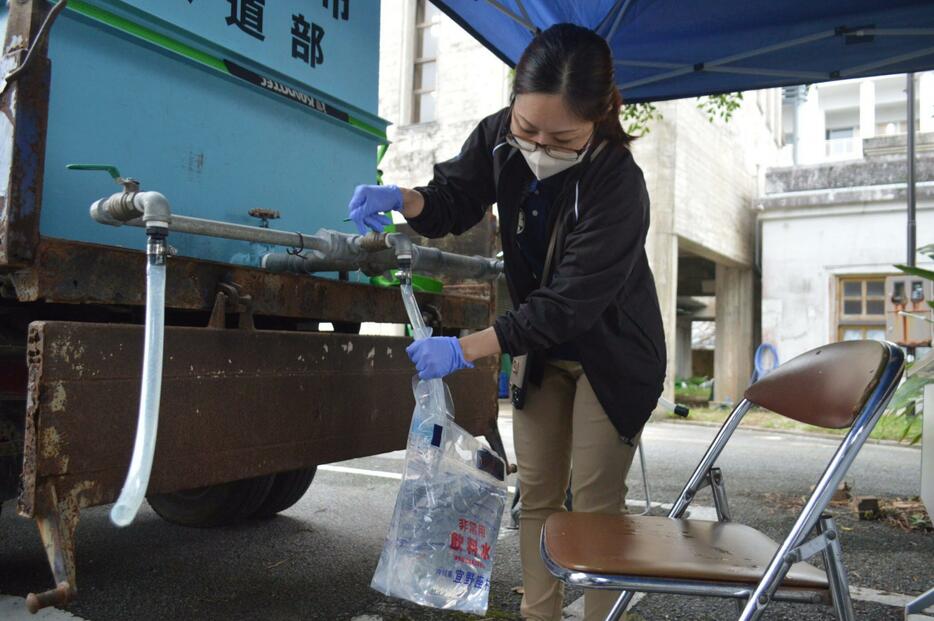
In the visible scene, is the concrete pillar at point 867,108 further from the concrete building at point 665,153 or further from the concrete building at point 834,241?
the concrete building at point 665,153

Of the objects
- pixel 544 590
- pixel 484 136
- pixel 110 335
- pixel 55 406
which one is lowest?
pixel 544 590

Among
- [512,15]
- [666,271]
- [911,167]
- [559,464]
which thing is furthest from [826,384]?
[666,271]

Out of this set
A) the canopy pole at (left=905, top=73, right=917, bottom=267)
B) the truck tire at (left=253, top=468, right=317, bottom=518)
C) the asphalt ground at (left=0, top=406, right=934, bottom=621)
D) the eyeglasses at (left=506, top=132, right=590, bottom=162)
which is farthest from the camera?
the canopy pole at (left=905, top=73, right=917, bottom=267)

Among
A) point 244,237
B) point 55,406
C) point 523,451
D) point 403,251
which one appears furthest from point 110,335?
point 523,451

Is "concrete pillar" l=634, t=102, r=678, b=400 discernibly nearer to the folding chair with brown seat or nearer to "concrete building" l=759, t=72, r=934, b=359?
"concrete building" l=759, t=72, r=934, b=359

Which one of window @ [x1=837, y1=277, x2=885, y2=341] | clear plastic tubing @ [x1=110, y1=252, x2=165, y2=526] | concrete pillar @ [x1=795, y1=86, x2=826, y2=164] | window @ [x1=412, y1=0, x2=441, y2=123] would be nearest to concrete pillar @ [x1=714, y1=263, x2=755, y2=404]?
window @ [x1=837, y1=277, x2=885, y2=341]

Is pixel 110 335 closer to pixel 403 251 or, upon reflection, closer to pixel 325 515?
pixel 403 251

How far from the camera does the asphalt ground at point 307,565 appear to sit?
2.44m

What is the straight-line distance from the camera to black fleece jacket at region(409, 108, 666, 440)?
5.54ft

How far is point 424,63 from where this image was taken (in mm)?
12461

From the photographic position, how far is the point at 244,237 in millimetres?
1803

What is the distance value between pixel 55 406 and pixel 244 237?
1.85ft

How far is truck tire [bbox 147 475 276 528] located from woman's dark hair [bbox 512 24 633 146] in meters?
2.12

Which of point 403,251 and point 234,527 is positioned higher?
point 403,251
